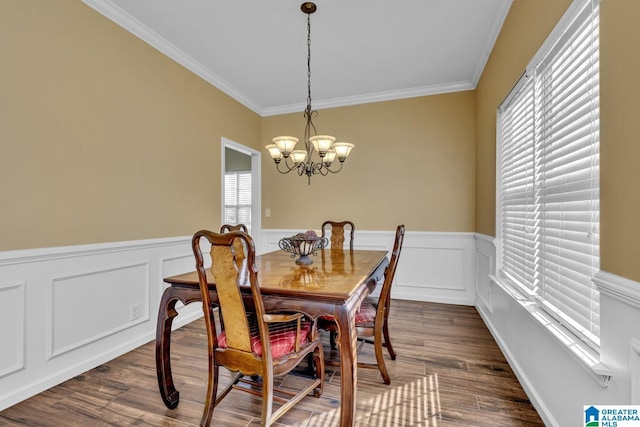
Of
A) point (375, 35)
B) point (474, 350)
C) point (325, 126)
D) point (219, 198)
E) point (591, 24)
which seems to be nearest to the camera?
point (591, 24)

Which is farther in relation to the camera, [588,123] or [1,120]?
[1,120]

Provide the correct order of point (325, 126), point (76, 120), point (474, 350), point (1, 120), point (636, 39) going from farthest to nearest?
1. point (325, 126)
2. point (474, 350)
3. point (76, 120)
4. point (1, 120)
5. point (636, 39)

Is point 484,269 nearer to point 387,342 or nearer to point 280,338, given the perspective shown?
point 387,342

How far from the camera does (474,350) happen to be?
2566 millimetres

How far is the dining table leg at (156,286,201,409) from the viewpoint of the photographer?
5.68ft

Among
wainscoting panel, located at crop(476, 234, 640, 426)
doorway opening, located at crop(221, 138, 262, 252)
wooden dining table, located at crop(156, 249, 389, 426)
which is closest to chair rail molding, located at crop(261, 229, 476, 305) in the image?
wainscoting panel, located at crop(476, 234, 640, 426)

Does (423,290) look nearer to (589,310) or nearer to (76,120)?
(589,310)

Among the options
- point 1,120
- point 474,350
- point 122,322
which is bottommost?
point 474,350

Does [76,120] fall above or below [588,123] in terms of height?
above

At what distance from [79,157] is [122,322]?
1357 mm

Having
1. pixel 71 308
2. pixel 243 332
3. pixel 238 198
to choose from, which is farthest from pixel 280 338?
pixel 238 198

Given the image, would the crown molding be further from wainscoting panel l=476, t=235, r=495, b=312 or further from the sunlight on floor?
wainscoting panel l=476, t=235, r=495, b=312

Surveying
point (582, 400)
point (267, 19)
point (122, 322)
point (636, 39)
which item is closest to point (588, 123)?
point (636, 39)

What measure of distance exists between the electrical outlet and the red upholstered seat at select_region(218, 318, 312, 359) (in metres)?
1.45
